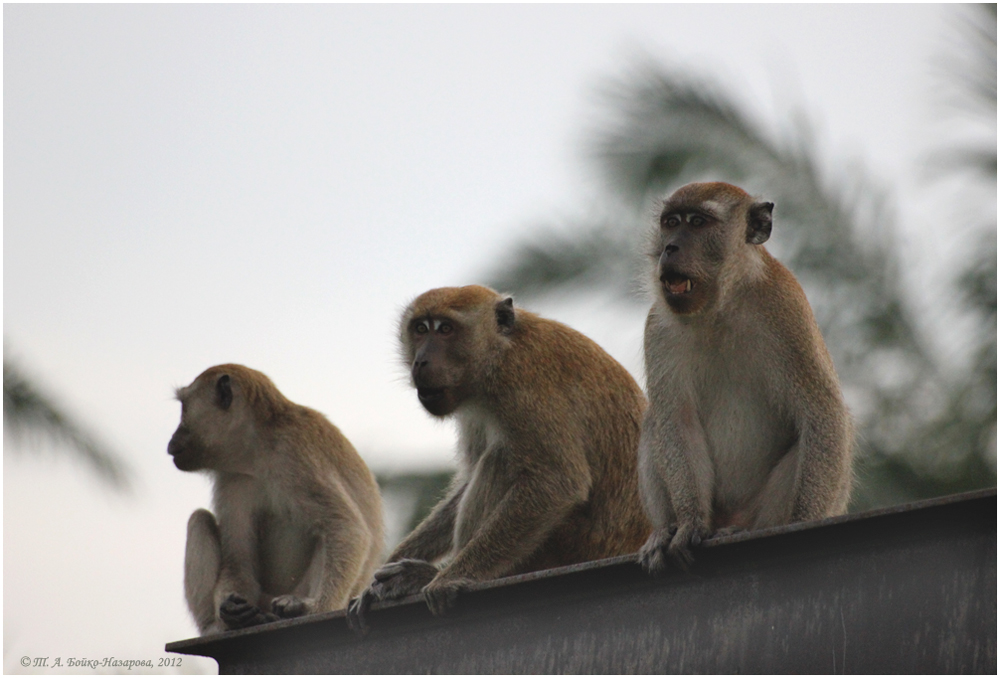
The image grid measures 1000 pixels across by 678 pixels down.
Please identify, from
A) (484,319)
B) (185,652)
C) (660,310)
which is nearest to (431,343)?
(484,319)

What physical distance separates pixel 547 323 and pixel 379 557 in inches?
103

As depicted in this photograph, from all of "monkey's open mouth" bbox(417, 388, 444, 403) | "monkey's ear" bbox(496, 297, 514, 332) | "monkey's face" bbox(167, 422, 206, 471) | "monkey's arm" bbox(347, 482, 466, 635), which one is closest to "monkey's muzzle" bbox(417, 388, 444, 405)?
"monkey's open mouth" bbox(417, 388, 444, 403)

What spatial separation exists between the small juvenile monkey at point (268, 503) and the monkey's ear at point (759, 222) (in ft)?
12.0

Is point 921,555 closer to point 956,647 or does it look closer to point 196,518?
point 956,647

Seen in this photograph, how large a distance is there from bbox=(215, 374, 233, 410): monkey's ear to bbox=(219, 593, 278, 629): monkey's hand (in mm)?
1950

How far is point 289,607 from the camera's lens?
7.61 meters

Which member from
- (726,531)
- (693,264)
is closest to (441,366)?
(693,264)

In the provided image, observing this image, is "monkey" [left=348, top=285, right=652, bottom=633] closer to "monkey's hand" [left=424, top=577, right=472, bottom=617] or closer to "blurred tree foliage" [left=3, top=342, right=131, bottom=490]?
"monkey's hand" [left=424, top=577, right=472, bottom=617]

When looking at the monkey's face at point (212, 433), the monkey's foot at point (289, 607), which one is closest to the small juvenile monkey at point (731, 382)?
the monkey's foot at point (289, 607)

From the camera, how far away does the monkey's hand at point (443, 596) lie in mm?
5711

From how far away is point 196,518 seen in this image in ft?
28.2

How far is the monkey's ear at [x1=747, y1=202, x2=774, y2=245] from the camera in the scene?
648cm

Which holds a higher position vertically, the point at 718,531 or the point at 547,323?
the point at 547,323

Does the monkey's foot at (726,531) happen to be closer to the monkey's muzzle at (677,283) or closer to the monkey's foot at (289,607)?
the monkey's muzzle at (677,283)
